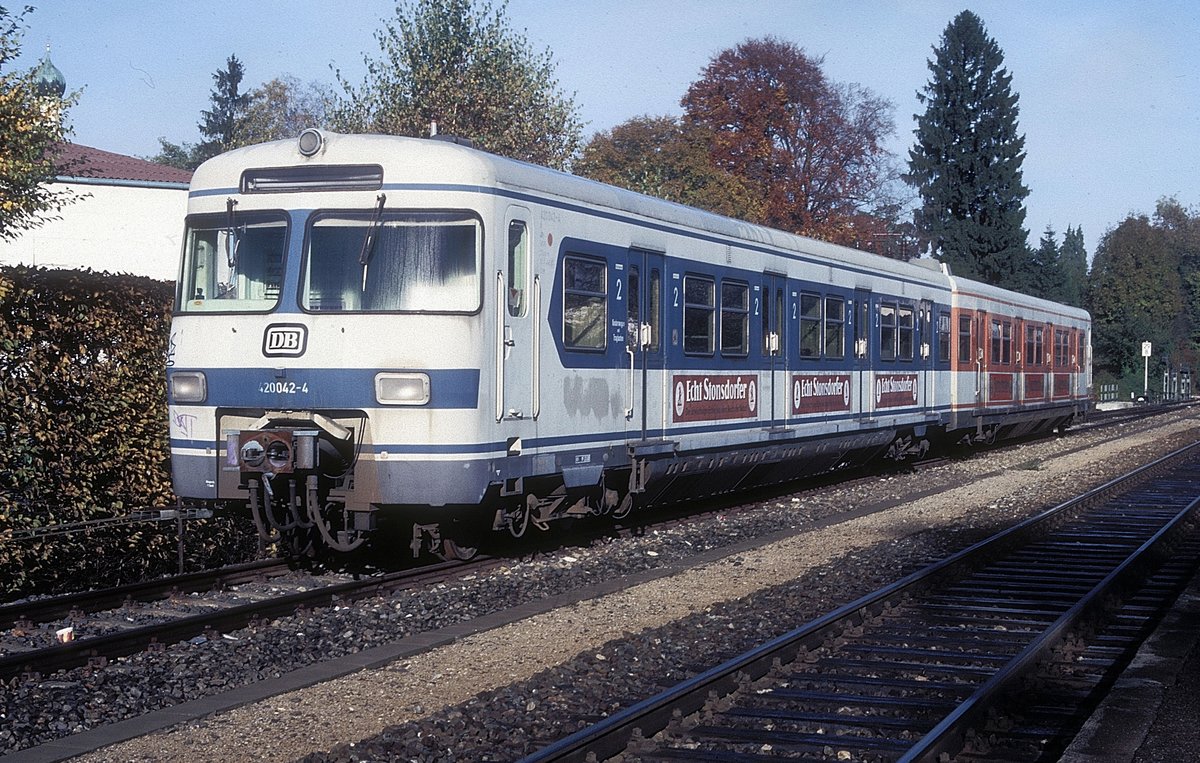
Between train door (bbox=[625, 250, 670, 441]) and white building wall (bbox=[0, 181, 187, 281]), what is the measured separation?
23.4 meters

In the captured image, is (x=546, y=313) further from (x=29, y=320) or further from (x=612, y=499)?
(x=29, y=320)

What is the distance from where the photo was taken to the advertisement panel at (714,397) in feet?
43.8

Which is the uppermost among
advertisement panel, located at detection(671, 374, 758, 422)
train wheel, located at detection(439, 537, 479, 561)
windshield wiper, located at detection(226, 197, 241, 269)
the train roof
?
the train roof

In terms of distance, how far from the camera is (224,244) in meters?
10.5

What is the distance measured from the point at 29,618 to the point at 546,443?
4022 millimetres

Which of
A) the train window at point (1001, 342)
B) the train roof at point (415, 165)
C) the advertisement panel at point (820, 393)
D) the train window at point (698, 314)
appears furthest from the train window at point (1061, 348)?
the train roof at point (415, 165)

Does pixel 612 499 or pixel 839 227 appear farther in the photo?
pixel 839 227

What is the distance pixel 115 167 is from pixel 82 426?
29.8 m

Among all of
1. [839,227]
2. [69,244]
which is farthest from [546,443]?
[839,227]

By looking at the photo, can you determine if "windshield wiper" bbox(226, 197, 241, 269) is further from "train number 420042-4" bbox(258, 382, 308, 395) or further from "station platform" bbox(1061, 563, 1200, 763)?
"station platform" bbox(1061, 563, 1200, 763)

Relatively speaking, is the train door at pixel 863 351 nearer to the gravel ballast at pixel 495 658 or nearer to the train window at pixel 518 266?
the gravel ballast at pixel 495 658

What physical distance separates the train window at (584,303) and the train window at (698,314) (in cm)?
171

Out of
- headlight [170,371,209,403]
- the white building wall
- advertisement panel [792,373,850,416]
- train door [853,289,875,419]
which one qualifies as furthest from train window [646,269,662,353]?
the white building wall

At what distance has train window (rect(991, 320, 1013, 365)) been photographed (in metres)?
25.5
